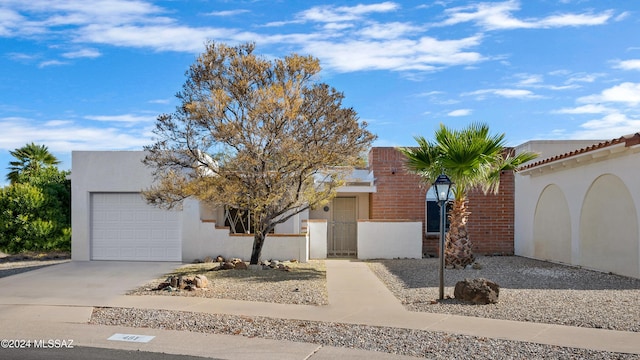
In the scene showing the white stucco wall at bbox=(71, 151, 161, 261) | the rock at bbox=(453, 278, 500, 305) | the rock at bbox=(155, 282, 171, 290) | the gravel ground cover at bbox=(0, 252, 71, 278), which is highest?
the white stucco wall at bbox=(71, 151, 161, 261)

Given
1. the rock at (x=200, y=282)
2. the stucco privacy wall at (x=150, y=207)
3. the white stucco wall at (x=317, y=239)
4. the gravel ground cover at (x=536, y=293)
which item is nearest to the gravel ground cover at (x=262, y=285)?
the rock at (x=200, y=282)

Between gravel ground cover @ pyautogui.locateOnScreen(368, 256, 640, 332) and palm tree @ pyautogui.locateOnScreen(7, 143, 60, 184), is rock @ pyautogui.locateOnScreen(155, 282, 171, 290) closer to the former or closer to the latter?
gravel ground cover @ pyautogui.locateOnScreen(368, 256, 640, 332)

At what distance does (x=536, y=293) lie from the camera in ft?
39.7

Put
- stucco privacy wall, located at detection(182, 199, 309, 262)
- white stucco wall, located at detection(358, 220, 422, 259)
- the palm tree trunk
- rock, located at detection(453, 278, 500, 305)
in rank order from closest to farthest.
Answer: rock, located at detection(453, 278, 500, 305), the palm tree trunk, stucco privacy wall, located at detection(182, 199, 309, 262), white stucco wall, located at detection(358, 220, 422, 259)

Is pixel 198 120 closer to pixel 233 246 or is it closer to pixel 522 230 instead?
pixel 233 246

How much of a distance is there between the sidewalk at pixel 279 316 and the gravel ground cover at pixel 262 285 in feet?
1.60

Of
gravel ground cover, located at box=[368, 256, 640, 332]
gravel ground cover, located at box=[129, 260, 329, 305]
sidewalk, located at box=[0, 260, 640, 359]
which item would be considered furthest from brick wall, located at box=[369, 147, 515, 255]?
sidewalk, located at box=[0, 260, 640, 359]

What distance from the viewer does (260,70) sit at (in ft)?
47.2

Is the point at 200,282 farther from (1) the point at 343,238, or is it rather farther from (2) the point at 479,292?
(1) the point at 343,238

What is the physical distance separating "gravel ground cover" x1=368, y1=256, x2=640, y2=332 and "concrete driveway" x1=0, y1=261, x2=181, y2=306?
18.7ft

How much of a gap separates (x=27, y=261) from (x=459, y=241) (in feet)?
44.4

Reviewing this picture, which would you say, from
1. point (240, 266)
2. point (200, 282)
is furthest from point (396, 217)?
point (200, 282)

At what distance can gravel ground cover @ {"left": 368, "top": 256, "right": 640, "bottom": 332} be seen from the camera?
31.8ft

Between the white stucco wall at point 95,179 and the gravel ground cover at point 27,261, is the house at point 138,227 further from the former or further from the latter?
the gravel ground cover at point 27,261
